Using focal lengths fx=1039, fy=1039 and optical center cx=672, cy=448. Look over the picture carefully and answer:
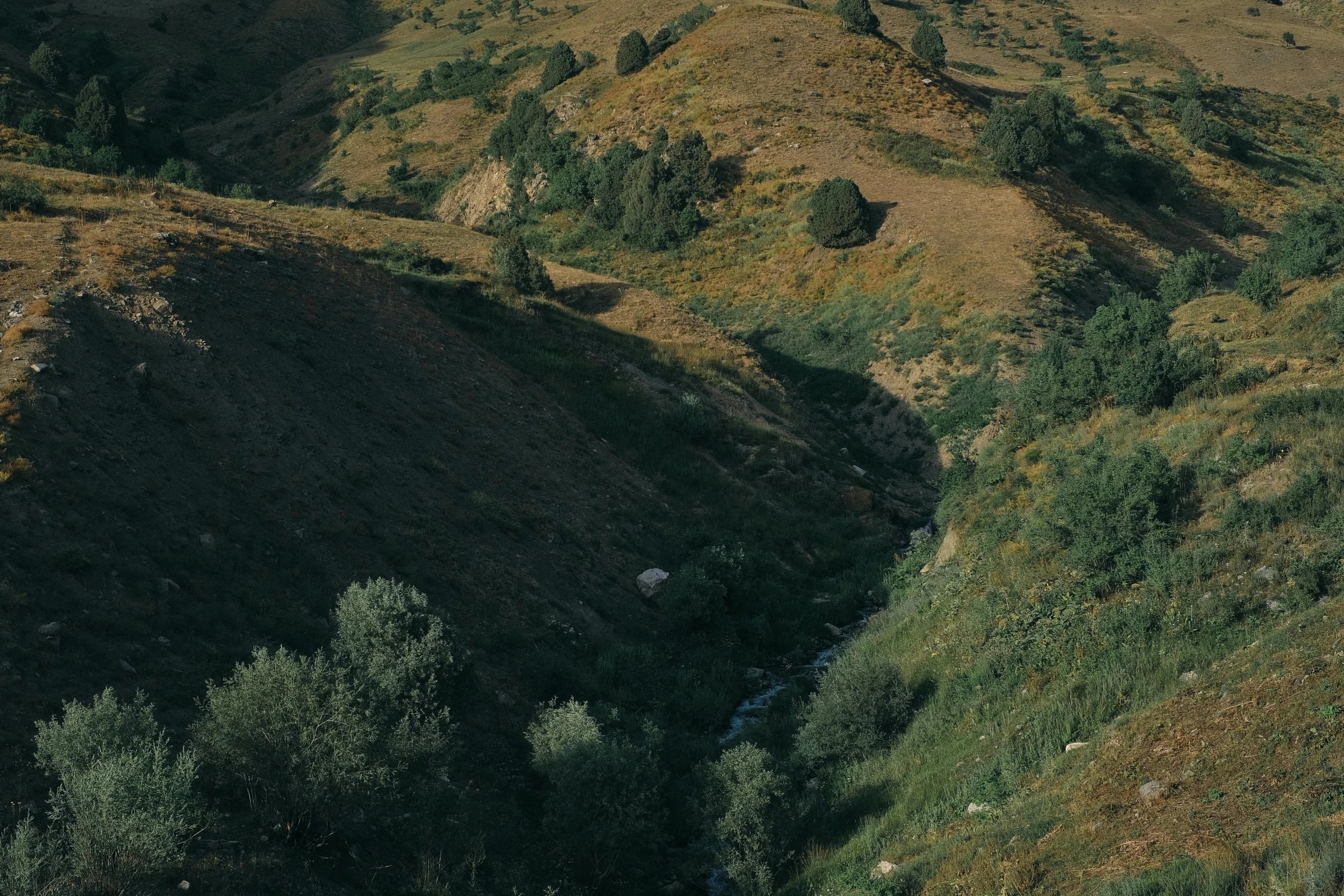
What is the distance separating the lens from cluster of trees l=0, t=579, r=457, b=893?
789cm

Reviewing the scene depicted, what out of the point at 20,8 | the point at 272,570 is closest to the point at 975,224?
the point at 272,570

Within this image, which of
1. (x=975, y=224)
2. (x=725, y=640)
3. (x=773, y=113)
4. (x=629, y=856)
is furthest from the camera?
(x=773, y=113)

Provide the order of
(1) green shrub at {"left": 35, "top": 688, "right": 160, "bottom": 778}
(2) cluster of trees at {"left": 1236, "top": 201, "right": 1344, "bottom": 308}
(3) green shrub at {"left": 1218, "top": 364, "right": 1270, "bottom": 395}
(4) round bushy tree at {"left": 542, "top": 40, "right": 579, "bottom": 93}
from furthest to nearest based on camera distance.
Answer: (4) round bushy tree at {"left": 542, "top": 40, "right": 579, "bottom": 93}, (2) cluster of trees at {"left": 1236, "top": 201, "right": 1344, "bottom": 308}, (3) green shrub at {"left": 1218, "top": 364, "right": 1270, "bottom": 395}, (1) green shrub at {"left": 35, "top": 688, "right": 160, "bottom": 778}

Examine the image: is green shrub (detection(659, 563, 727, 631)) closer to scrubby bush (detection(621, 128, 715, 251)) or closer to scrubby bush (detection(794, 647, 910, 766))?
scrubby bush (detection(794, 647, 910, 766))

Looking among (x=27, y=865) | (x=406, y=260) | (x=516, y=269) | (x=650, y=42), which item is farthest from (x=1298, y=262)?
(x=650, y=42)

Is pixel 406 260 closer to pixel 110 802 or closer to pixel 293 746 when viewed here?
pixel 293 746

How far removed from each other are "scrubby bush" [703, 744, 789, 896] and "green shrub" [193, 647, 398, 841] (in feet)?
13.3

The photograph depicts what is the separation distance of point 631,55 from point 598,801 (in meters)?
52.0

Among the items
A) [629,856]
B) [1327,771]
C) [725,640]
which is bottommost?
[725,640]

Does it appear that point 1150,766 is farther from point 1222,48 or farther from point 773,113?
point 1222,48

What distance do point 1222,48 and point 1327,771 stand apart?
304 feet

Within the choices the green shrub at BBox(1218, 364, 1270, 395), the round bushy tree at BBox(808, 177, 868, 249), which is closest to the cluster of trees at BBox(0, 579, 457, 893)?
the green shrub at BBox(1218, 364, 1270, 395)

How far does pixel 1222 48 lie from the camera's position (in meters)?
84.4

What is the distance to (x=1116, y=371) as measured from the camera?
18.5 m
